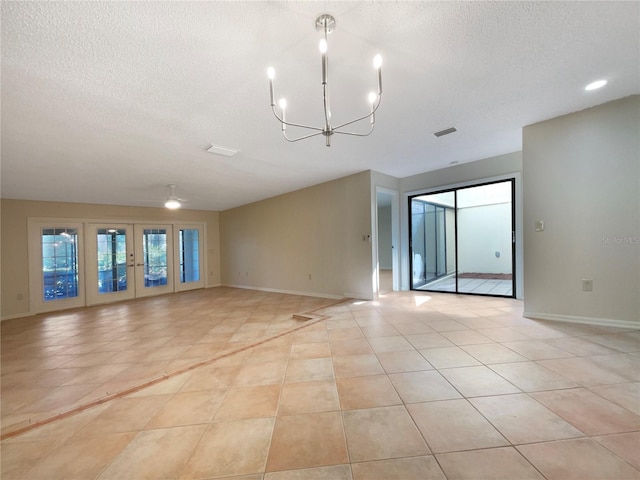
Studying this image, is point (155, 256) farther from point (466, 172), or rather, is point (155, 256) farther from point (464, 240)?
point (464, 240)

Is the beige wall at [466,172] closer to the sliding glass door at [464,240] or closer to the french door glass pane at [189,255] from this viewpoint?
the sliding glass door at [464,240]

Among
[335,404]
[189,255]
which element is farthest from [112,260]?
[335,404]

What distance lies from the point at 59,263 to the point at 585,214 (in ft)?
31.1

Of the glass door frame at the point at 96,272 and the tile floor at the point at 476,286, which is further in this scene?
the glass door frame at the point at 96,272

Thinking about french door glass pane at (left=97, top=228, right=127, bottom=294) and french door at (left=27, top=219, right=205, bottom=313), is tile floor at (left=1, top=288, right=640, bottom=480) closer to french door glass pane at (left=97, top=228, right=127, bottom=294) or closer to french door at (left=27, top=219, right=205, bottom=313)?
french door at (left=27, top=219, right=205, bottom=313)

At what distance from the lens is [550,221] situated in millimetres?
3270

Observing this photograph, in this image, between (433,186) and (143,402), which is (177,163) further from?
(433,186)

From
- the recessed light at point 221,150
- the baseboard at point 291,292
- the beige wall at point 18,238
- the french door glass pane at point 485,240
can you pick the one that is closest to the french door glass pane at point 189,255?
the baseboard at point 291,292

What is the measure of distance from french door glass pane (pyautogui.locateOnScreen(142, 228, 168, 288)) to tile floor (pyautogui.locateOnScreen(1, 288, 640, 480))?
3.62 metres

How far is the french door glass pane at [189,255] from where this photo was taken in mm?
7645

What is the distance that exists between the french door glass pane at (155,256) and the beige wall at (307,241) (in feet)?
5.74

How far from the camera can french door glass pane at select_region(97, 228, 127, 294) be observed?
6.22 meters

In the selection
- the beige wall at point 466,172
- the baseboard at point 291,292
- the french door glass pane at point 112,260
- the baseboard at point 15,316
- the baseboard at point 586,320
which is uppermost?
the beige wall at point 466,172

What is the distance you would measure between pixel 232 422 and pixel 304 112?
2.72 metres
